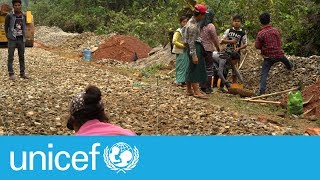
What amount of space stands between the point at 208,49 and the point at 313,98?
2026 mm

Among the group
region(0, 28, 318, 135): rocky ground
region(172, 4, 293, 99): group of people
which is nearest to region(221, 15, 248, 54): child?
region(172, 4, 293, 99): group of people

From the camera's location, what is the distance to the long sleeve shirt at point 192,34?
10.1 meters

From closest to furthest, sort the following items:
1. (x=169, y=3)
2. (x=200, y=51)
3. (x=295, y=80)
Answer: (x=200, y=51)
(x=295, y=80)
(x=169, y=3)

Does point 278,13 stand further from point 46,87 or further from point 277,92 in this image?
point 46,87

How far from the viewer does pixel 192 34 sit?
33.2 ft

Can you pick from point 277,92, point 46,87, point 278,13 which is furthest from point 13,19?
point 278,13

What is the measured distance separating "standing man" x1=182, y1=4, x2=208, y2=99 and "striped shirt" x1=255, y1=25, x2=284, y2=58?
1.40 meters

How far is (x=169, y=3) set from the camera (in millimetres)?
31734

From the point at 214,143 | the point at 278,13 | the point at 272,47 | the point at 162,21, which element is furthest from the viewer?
the point at 162,21

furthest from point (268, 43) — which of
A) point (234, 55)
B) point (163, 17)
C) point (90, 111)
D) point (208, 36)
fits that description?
point (163, 17)

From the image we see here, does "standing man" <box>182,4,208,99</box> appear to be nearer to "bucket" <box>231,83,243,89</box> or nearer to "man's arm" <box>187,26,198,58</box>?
"man's arm" <box>187,26,198,58</box>

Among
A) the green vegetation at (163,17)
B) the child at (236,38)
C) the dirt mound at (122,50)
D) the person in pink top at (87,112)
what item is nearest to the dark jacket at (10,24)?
the child at (236,38)

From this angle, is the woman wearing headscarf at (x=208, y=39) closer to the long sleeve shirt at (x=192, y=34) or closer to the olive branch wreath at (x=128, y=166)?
the long sleeve shirt at (x=192, y=34)

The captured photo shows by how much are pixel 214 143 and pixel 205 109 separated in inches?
236
